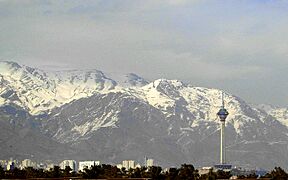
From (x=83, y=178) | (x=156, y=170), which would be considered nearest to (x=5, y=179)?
(x=83, y=178)

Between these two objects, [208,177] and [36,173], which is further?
[36,173]

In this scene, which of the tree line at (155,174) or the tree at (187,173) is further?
the tree at (187,173)

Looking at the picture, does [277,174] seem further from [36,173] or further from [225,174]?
[36,173]

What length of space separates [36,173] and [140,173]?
30076mm

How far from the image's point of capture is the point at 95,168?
17138 centimetres

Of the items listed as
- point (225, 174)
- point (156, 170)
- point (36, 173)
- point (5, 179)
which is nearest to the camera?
point (5, 179)

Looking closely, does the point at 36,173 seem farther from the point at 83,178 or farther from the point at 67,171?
the point at 83,178

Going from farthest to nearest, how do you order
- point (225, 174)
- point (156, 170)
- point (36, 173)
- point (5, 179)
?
point (36, 173) → point (225, 174) → point (156, 170) → point (5, 179)

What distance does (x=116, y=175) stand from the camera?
162 meters

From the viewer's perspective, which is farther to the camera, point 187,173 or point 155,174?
point 187,173

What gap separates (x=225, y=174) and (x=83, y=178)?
101ft

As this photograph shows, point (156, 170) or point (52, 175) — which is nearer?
point (156, 170)

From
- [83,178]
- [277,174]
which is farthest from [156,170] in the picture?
[277,174]

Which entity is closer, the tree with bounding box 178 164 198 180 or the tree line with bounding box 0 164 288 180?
the tree line with bounding box 0 164 288 180
